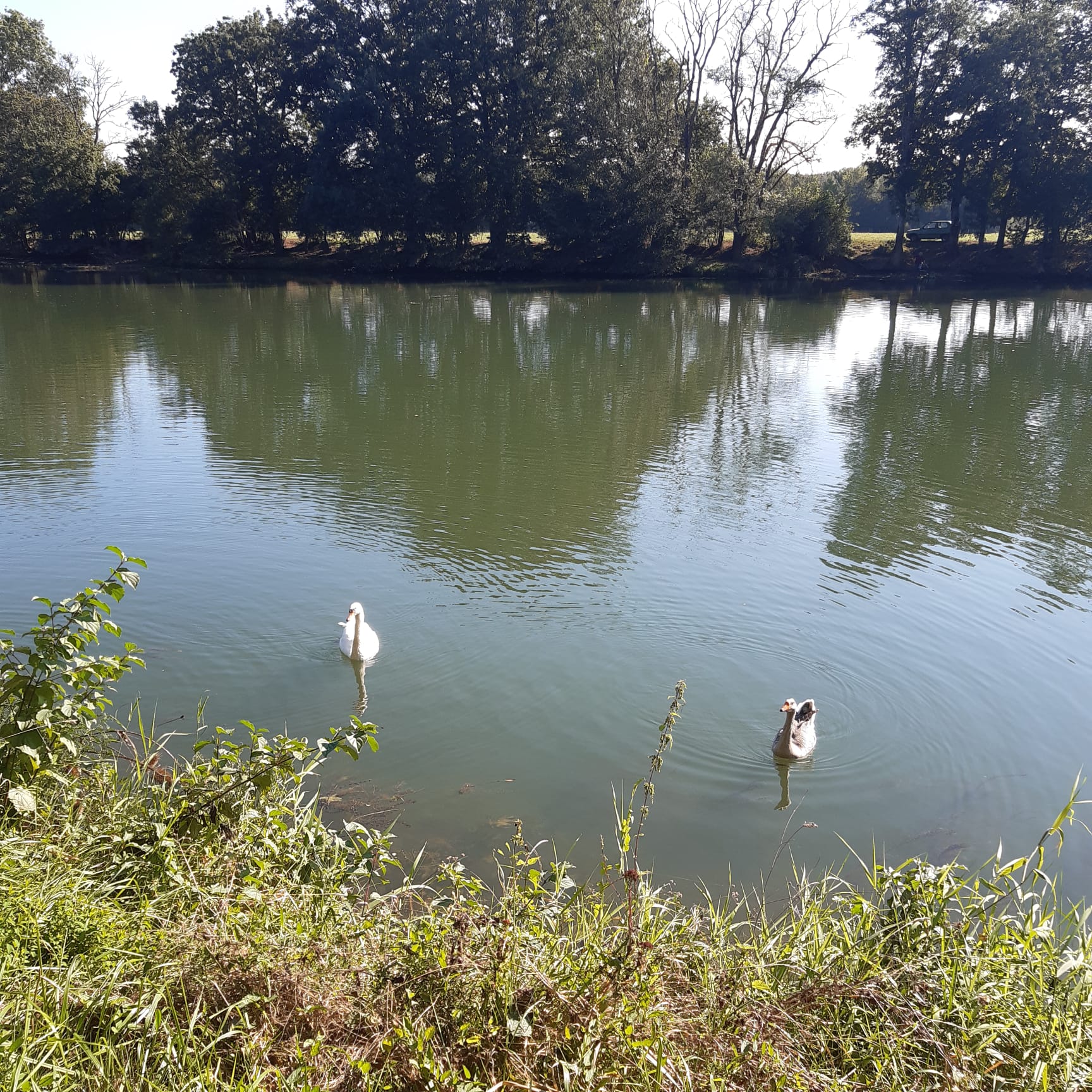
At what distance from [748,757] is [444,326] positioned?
25160mm

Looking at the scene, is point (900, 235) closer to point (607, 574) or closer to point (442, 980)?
point (607, 574)

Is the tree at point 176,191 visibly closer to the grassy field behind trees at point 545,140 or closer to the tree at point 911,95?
the grassy field behind trees at point 545,140

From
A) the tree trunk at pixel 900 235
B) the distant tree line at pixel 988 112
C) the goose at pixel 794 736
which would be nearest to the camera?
the goose at pixel 794 736

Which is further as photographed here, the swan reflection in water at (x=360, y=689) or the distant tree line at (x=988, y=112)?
the distant tree line at (x=988, y=112)

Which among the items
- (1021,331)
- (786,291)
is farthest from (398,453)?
(786,291)

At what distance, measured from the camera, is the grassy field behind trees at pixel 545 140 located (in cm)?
4350

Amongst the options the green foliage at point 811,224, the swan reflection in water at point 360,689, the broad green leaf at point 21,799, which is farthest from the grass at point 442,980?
the green foliage at point 811,224

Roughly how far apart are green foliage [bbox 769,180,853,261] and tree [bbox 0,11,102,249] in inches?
1499

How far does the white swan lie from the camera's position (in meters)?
7.56

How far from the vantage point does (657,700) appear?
23.6 feet

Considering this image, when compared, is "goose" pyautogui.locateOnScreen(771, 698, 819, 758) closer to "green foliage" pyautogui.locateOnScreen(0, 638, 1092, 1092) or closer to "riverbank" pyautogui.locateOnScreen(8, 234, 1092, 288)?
"green foliage" pyautogui.locateOnScreen(0, 638, 1092, 1092)

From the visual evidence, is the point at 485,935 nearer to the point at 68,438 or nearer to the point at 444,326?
the point at 68,438

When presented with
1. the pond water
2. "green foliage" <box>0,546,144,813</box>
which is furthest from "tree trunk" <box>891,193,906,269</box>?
"green foliage" <box>0,546,144,813</box>

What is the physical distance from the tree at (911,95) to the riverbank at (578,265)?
267cm
